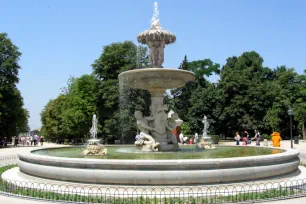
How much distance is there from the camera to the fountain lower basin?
31.0 feet

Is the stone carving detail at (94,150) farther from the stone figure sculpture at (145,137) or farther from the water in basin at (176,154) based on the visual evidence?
the stone figure sculpture at (145,137)

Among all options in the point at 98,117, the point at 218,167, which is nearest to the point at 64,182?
the point at 218,167

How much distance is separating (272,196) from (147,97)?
28.9 meters

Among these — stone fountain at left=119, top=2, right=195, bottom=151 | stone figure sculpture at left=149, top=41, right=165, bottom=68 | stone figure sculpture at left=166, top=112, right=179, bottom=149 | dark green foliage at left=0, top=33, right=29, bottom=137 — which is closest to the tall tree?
dark green foliage at left=0, top=33, right=29, bottom=137

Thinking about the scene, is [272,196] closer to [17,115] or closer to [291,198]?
[291,198]

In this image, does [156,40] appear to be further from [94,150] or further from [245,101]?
[245,101]

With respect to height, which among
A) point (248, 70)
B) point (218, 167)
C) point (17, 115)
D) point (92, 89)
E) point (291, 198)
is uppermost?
point (248, 70)

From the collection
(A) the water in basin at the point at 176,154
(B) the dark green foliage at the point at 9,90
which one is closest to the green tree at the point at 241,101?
(B) the dark green foliage at the point at 9,90

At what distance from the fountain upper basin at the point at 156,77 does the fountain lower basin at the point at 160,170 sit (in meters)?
5.55

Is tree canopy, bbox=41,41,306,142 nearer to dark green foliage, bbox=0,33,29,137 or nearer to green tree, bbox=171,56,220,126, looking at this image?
green tree, bbox=171,56,220,126

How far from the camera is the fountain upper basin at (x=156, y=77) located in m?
14.5

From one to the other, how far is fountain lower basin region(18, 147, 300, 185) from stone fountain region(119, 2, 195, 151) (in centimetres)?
528

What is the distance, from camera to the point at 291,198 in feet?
28.2

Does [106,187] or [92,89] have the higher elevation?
[92,89]
